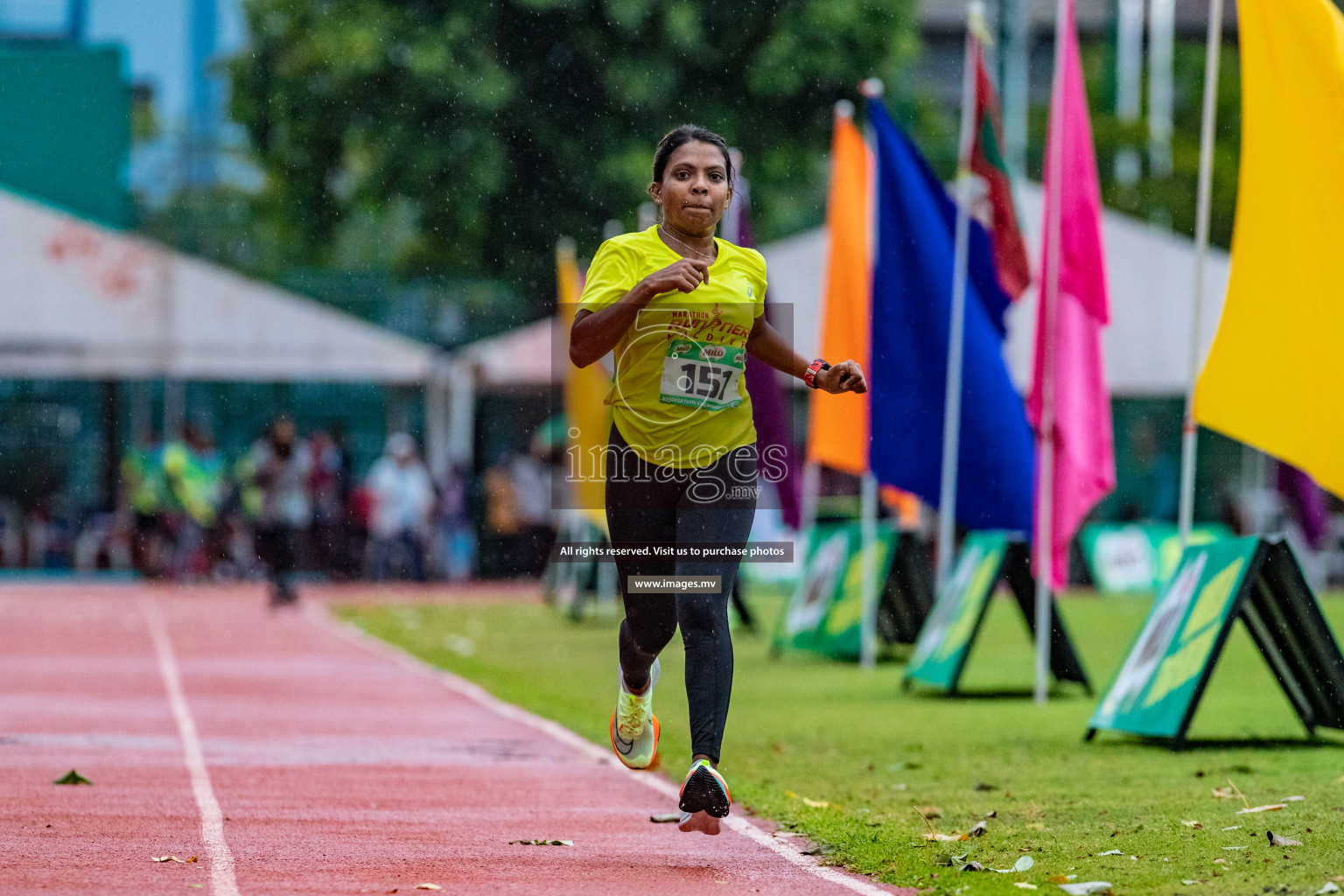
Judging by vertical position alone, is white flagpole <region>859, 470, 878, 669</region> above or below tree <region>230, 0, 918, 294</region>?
below

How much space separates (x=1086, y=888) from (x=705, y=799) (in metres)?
1.08

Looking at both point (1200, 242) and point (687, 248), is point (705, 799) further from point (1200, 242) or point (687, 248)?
point (1200, 242)

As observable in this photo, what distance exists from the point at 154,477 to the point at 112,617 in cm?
639

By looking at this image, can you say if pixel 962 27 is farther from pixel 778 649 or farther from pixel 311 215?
pixel 778 649

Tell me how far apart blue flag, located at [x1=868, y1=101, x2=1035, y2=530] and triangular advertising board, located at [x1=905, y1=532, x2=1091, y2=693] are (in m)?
0.51

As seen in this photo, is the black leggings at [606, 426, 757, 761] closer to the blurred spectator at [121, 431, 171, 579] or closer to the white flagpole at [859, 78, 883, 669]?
the white flagpole at [859, 78, 883, 669]

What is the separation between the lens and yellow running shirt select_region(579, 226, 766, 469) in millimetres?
6203

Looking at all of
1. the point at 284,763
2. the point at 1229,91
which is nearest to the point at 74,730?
the point at 284,763

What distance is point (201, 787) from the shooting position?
816cm

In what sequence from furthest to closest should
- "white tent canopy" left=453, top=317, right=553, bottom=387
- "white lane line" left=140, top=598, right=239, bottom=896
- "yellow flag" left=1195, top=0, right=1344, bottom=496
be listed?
Answer: "white tent canopy" left=453, top=317, right=553, bottom=387 → "yellow flag" left=1195, top=0, right=1344, bottom=496 → "white lane line" left=140, top=598, right=239, bottom=896

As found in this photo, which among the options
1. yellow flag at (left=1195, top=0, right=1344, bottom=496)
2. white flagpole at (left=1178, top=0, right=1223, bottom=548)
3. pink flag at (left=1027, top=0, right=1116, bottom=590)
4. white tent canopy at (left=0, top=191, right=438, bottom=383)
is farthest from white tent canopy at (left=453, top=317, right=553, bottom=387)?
yellow flag at (left=1195, top=0, right=1344, bottom=496)

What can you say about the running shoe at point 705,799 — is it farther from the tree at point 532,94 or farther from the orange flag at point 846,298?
the tree at point 532,94

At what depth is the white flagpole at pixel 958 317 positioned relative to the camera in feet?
43.0

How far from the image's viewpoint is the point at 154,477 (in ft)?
88.4
